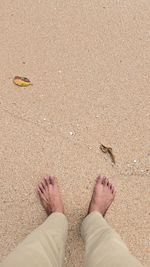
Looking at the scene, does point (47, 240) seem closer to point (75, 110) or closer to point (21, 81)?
point (75, 110)

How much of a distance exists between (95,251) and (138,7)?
154 cm

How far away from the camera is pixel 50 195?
2346 millimetres

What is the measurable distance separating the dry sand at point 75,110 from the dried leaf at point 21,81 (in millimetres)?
27

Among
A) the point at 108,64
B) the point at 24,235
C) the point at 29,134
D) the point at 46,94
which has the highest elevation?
the point at 108,64

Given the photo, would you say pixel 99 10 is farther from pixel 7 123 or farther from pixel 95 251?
pixel 95 251

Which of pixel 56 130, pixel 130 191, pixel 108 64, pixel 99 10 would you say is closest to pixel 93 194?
pixel 130 191

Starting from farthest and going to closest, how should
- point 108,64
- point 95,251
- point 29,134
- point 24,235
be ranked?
point 108,64, point 29,134, point 24,235, point 95,251

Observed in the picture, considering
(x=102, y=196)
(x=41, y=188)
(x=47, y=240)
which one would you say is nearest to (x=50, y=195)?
(x=41, y=188)

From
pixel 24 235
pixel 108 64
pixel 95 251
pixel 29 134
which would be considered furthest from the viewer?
pixel 108 64

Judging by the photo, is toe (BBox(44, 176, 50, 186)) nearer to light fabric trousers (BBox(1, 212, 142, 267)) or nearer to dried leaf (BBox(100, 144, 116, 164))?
light fabric trousers (BBox(1, 212, 142, 267))

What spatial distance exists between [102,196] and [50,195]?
262 mm

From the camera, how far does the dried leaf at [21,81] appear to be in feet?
8.29

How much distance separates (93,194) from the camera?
2393mm

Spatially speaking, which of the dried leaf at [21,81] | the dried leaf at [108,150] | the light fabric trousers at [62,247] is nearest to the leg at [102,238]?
the light fabric trousers at [62,247]
